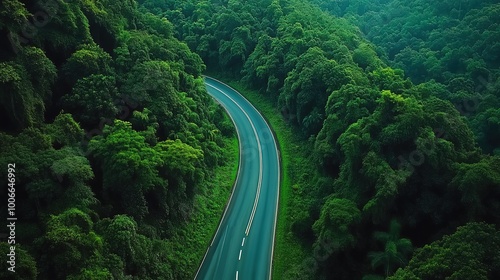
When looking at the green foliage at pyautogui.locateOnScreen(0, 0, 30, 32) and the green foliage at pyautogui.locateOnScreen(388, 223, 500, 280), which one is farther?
the green foliage at pyautogui.locateOnScreen(0, 0, 30, 32)

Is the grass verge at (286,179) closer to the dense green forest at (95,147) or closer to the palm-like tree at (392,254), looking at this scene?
the dense green forest at (95,147)

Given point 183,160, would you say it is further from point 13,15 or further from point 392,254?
point 392,254

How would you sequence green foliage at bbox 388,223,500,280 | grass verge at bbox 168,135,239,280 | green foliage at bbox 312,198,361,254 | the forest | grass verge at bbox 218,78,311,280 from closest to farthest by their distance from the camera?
green foliage at bbox 388,223,500,280
the forest
green foliage at bbox 312,198,361,254
grass verge at bbox 168,135,239,280
grass verge at bbox 218,78,311,280

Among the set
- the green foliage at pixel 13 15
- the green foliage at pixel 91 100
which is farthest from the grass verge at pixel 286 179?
the green foliage at pixel 13 15

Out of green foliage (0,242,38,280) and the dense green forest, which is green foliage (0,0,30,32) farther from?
green foliage (0,242,38,280)

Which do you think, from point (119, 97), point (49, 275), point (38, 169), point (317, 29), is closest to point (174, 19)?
point (317, 29)

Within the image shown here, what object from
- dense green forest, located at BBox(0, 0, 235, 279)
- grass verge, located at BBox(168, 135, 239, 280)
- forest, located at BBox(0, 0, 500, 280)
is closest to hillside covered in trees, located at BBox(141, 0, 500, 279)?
forest, located at BBox(0, 0, 500, 280)

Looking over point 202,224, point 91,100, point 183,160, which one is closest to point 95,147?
point 91,100
